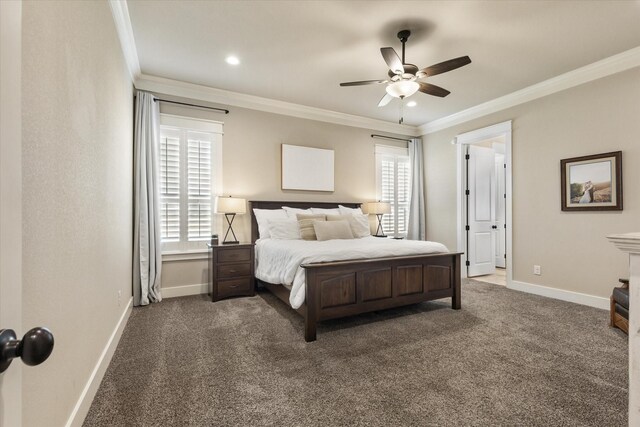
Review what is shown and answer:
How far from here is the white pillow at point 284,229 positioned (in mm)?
4214

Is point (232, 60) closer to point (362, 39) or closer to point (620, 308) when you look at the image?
point (362, 39)

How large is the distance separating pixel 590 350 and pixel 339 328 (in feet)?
6.81

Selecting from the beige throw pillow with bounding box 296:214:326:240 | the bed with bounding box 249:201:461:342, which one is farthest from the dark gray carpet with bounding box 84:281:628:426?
the beige throw pillow with bounding box 296:214:326:240

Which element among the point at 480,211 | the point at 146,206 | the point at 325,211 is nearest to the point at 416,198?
the point at 480,211

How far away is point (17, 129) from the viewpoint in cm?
59

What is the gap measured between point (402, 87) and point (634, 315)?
259 cm

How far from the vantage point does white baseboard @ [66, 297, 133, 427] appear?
1.56m

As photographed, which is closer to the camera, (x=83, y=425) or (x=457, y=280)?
(x=83, y=425)

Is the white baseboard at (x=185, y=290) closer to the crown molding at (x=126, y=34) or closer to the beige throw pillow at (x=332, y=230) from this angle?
the beige throw pillow at (x=332, y=230)

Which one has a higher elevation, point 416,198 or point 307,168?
Answer: point 307,168

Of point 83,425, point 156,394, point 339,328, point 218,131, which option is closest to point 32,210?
point 83,425

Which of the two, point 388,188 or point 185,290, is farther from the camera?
point 388,188

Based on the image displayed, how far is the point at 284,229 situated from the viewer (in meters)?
4.25

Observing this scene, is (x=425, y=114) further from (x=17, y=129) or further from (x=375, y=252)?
(x=17, y=129)
